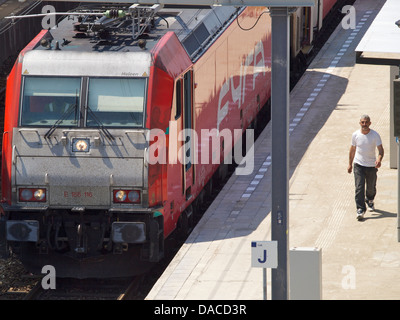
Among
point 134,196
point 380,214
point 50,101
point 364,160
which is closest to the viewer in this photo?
point 134,196

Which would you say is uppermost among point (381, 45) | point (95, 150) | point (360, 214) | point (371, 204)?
point (381, 45)

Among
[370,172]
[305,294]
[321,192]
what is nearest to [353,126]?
[321,192]

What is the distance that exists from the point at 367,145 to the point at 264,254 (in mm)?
5649

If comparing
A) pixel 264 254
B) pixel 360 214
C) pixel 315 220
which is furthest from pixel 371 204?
pixel 264 254

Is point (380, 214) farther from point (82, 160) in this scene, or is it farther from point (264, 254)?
point (264, 254)

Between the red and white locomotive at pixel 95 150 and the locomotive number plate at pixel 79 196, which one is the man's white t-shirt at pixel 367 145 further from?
the locomotive number plate at pixel 79 196

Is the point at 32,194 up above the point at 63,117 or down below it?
below

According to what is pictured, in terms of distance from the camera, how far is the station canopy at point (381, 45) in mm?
17047

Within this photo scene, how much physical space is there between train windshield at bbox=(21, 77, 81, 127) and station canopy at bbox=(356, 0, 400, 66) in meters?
4.39

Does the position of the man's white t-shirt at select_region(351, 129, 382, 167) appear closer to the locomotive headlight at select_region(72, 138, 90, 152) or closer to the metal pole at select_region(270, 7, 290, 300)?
the locomotive headlight at select_region(72, 138, 90, 152)

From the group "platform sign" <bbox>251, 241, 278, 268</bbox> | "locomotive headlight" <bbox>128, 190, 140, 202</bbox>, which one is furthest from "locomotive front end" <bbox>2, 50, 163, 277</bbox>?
"platform sign" <bbox>251, 241, 278, 268</bbox>

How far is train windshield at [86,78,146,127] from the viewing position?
17.2m

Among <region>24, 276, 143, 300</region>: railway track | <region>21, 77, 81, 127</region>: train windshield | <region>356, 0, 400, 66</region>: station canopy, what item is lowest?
<region>24, 276, 143, 300</region>: railway track

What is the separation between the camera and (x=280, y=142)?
13375mm
